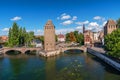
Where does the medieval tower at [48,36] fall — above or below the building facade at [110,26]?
below

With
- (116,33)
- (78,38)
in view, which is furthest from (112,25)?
(116,33)

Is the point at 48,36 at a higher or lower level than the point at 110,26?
lower

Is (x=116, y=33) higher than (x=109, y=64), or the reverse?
(x=116, y=33)

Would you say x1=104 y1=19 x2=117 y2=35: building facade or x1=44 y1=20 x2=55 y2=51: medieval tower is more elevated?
x1=104 y1=19 x2=117 y2=35: building facade

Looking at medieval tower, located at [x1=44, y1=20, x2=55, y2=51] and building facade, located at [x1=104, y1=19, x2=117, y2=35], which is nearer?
medieval tower, located at [x1=44, y1=20, x2=55, y2=51]

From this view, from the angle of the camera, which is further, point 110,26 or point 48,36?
point 110,26

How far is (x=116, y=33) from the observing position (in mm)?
34969

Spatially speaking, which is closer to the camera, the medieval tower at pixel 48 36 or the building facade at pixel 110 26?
the medieval tower at pixel 48 36

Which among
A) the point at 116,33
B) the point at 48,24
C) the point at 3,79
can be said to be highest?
the point at 48,24

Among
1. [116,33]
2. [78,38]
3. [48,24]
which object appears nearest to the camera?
[116,33]

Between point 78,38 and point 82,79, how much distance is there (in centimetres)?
6916

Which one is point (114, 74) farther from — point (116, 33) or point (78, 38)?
point (78, 38)

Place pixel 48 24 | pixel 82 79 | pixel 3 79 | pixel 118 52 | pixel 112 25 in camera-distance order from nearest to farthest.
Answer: pixel 82 79 < pixel 3 79 < pixel 118 52 < pixel 48 24 < pixel 112 25

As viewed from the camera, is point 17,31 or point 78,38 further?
point 78,38
